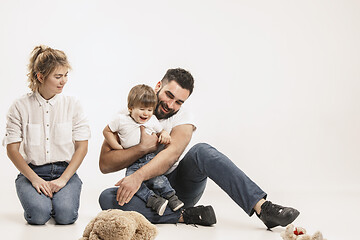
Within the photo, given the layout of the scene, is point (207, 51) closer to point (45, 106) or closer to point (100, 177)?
point (100, 177)

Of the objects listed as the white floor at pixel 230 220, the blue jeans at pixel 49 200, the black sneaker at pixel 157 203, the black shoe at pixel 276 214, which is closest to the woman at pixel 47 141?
the blue jeans at pixel 49 200

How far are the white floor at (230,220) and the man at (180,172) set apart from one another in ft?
0.29

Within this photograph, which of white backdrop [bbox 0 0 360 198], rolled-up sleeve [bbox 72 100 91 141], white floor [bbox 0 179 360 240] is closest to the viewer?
white floor [bbox 0 179 360 240]

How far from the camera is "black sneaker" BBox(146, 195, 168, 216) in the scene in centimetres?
271

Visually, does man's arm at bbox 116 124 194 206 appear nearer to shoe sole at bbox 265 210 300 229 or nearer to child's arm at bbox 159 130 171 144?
child's arm at bbox 159 130 171 144

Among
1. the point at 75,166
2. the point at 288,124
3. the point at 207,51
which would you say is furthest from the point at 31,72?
the point at 288,124

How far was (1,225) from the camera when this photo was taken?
2.77 metres

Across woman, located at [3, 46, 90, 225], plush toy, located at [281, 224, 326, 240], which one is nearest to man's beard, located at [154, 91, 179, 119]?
woman, located at [3, 46, 90, 225]

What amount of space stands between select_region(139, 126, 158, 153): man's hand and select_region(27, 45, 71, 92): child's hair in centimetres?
53

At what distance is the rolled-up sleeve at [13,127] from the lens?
284 centimetres

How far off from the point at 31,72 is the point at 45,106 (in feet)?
0.62

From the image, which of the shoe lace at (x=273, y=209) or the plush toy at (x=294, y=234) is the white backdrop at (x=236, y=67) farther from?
the plush toy at (x=294, y=234)

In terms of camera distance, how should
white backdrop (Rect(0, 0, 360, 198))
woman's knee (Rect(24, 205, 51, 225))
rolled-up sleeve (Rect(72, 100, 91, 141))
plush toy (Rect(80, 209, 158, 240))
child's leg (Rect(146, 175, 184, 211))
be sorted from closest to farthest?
plush toy (Rect(80, 209, 158, 240)) < woman's knee (Rect(24, 205, 51, 225)) < child's leg (Rect(146, 175, 184, 211)) < rolled-up sleeve (Rect(72, 100, 91, 141)) < white backdrop (Rect(0, 0, 360, 198))

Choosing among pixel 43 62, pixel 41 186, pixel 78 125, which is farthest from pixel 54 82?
pixel 41 186
